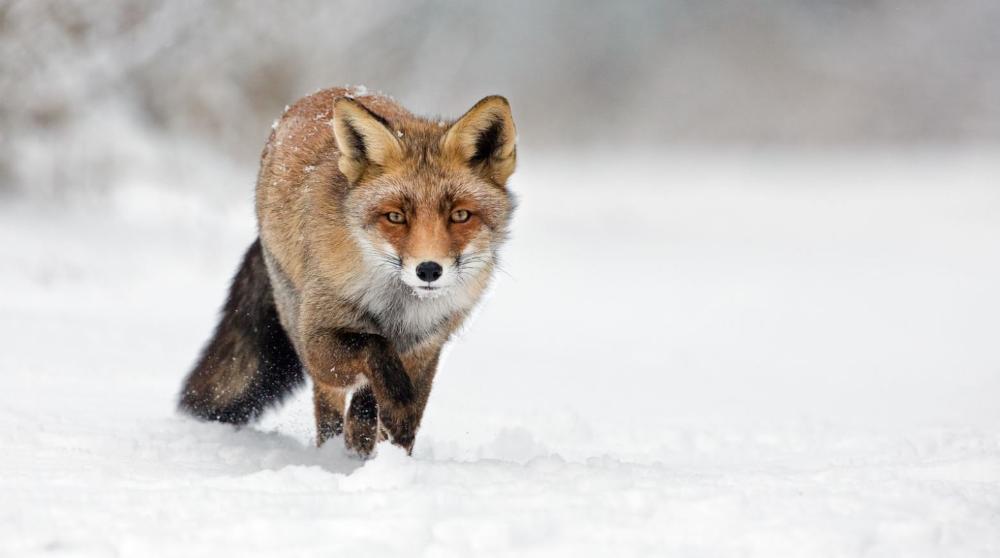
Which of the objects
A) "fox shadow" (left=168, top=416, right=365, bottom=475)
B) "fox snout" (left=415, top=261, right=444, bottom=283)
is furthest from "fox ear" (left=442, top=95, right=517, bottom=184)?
"fox shadow" (left=168, top=416, right=365, bottom=475)

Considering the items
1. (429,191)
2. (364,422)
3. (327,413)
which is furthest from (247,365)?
(429,191)

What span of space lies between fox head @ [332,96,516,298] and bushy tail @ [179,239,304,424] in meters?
1.36

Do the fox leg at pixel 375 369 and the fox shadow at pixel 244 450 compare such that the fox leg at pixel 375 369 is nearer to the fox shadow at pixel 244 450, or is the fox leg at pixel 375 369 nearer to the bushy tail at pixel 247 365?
the fox shadow at pixel 244 450

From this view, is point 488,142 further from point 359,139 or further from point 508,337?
point 508,337

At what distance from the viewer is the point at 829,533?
322 cm

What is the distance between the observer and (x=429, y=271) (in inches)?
167

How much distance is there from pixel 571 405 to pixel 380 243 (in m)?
3.51

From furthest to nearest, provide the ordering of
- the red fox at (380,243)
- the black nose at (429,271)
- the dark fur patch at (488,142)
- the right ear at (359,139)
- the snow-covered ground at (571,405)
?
the dark fur patch at (488,142) < the right ear at (359,139) < the red fox at (380,243) < the black nose at (429,271) < the snow-covered ground at (571,405)

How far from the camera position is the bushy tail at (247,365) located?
5707mm

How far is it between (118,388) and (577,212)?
15.4 meters

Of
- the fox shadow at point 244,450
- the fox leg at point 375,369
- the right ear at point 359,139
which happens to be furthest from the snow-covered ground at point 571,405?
the right ear at point 359,139

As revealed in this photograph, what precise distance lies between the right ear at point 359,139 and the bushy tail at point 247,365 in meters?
1.35

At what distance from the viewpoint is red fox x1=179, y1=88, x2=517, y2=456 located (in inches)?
176

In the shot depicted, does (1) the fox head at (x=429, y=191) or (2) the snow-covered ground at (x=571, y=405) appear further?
(1) the fox head at (x=429, y=191)
